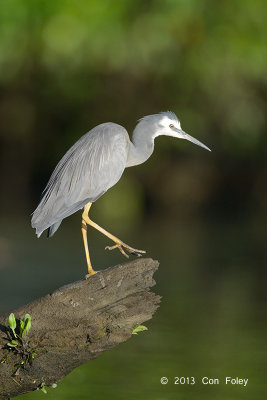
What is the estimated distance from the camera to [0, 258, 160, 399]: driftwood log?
6320 millimetres

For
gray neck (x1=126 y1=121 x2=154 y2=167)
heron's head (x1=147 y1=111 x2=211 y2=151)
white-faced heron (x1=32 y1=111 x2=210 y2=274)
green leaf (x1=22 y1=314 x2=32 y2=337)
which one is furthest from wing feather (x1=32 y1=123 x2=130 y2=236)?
green leaf (x1=22 y1=314 x2=32 y2=337)

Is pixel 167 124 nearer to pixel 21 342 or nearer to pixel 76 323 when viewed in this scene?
pixel 76 323

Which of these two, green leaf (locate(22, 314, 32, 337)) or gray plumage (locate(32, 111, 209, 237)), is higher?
gray plumage (locate(32, 111, 209, 237))

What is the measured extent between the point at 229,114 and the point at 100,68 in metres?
3.34

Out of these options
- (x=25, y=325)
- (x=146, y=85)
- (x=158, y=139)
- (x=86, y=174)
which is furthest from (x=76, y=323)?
(x=146, y=85)

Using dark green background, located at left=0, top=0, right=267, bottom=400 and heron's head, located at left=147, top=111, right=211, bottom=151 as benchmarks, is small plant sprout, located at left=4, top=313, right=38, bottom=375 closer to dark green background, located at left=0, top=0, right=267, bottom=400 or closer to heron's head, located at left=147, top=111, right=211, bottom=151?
heron's head, located at left=147, top=111, right=211, bottom=151

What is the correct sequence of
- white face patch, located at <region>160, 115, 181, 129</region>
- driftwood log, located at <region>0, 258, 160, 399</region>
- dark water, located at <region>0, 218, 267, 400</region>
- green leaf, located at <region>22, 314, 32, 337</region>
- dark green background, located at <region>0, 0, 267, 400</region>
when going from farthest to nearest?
dark green background, located at <region>0, 0, 267, 400</region>
dark water, located at <region>0, 218, 267, 400</region>
white face patch, located at <region>160, 115, 181, 129</region>
driftwood log, located at <region>0, 258, 160, 399</region>
green leaf, located at <region>22, 314, 32, 337</region>

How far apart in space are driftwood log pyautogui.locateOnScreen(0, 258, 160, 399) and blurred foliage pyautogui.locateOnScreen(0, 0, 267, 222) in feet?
45.1

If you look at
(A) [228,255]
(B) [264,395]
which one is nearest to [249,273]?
(A) [228,255]

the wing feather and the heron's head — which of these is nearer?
the wing feather

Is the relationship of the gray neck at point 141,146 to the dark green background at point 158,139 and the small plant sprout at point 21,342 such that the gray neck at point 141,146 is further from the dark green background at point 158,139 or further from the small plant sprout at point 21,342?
the dark green background at point 158,139

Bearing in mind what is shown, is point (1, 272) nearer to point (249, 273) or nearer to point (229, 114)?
point (249, 273)

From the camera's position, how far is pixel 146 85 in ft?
72.9

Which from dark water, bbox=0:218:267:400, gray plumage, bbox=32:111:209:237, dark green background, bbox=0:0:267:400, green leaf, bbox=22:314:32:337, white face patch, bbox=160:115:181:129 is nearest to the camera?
green leaf, bbox=22:314:32:337
